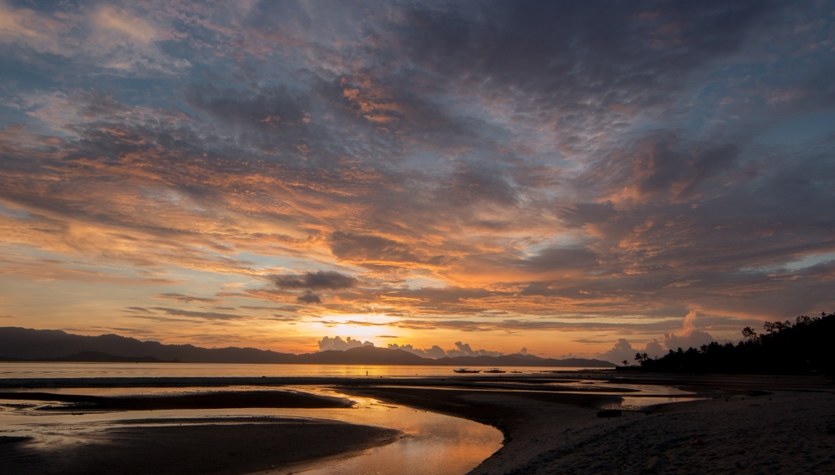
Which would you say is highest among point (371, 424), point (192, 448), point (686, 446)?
point (686, 446)

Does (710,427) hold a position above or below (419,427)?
above

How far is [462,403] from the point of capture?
48.1 metres

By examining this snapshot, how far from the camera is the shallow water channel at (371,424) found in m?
20.1

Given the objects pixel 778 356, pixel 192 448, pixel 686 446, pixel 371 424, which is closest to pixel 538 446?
pixel 686 446

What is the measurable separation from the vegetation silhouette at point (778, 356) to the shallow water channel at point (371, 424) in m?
95.6

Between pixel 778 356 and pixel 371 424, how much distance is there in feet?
501

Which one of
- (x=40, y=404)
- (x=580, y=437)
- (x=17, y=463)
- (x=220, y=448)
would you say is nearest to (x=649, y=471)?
(x=580, y=437)

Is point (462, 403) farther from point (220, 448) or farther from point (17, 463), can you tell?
point (17, 463)

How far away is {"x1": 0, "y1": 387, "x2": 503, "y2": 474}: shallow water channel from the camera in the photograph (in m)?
20.1

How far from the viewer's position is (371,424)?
32.3 m

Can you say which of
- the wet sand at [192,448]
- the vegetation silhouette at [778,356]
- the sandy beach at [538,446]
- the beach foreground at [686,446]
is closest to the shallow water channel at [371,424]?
the sandy beach at [538,446]

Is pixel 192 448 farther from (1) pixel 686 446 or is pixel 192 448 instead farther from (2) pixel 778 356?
(2) pixel 778 356

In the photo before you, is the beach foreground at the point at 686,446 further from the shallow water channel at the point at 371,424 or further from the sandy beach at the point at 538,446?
the shallow water channel at the point at 371,424

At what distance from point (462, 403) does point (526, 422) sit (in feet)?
53.3
